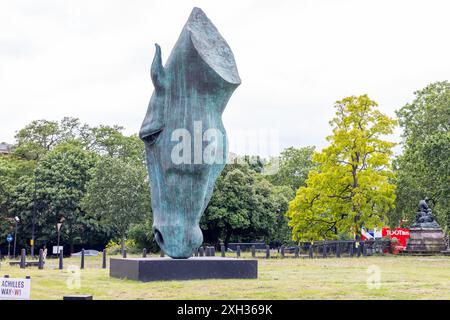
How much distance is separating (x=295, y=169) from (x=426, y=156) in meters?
29.6

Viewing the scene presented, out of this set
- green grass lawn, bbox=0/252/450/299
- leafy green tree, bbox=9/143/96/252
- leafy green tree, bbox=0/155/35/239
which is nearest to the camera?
green grass lawn, bbox=0/252/450/299

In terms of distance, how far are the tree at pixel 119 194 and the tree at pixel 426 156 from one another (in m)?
17.8

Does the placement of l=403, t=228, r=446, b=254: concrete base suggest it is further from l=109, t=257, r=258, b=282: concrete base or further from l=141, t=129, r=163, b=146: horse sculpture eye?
l=141, t=129, r=163, b=146: horse sculpture eye

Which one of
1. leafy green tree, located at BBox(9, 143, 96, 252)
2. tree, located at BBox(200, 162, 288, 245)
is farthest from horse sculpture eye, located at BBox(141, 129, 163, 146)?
leafy green tree, located at BBox(9, 143, 96, 252)

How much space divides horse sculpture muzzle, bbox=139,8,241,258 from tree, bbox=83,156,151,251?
26.2 metres

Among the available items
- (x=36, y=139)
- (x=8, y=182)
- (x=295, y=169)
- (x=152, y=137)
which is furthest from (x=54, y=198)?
(x=152, y=137)

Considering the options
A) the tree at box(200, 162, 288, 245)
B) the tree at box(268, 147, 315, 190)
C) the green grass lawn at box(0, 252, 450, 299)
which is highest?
the tree at box(268, 147, 315, 190)

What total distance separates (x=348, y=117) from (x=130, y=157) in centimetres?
2648

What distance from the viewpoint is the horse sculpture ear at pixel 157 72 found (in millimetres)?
16016

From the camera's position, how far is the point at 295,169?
6581 cm

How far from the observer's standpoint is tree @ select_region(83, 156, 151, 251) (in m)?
42.2

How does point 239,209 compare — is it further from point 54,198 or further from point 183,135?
point 183,135

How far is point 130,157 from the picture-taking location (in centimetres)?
5681
